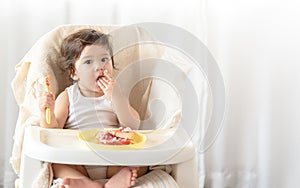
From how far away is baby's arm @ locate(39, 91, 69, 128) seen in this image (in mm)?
1327

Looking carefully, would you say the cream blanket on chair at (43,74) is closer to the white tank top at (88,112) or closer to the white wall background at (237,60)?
the white tank top at (88,112)

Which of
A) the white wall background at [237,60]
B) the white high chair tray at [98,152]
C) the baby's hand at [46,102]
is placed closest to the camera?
the white high chair tray at [98,152]

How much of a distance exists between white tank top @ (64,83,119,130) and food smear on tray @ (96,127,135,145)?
0.47 feet

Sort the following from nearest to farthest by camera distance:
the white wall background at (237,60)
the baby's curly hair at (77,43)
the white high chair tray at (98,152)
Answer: the white high chair tray at (98,152) → the baby's curly hair at (77,43) → the white wall background at (237,60)

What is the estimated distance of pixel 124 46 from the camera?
1.50 m

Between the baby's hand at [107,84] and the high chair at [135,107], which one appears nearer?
the high chair at [135,107]

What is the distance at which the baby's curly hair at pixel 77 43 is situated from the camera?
4.68 ft

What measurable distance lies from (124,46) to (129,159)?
43cm

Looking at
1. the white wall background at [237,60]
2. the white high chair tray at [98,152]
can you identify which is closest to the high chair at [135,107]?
the white high chair tray at [98,152]

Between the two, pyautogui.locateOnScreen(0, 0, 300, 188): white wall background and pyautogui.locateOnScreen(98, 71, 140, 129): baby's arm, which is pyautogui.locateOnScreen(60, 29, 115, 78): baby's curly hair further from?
pyautogui.locateOnScreen(0, 0, 300, 188): white wall background

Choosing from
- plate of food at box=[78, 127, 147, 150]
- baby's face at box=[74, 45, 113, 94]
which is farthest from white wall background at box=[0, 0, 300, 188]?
plate of food at box=[78, 127, 147, 150]

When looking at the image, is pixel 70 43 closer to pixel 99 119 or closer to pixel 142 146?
pixel 99 119

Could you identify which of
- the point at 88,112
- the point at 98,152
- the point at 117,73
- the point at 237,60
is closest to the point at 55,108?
the point at 88,112

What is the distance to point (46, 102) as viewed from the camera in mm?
Result: 1325
